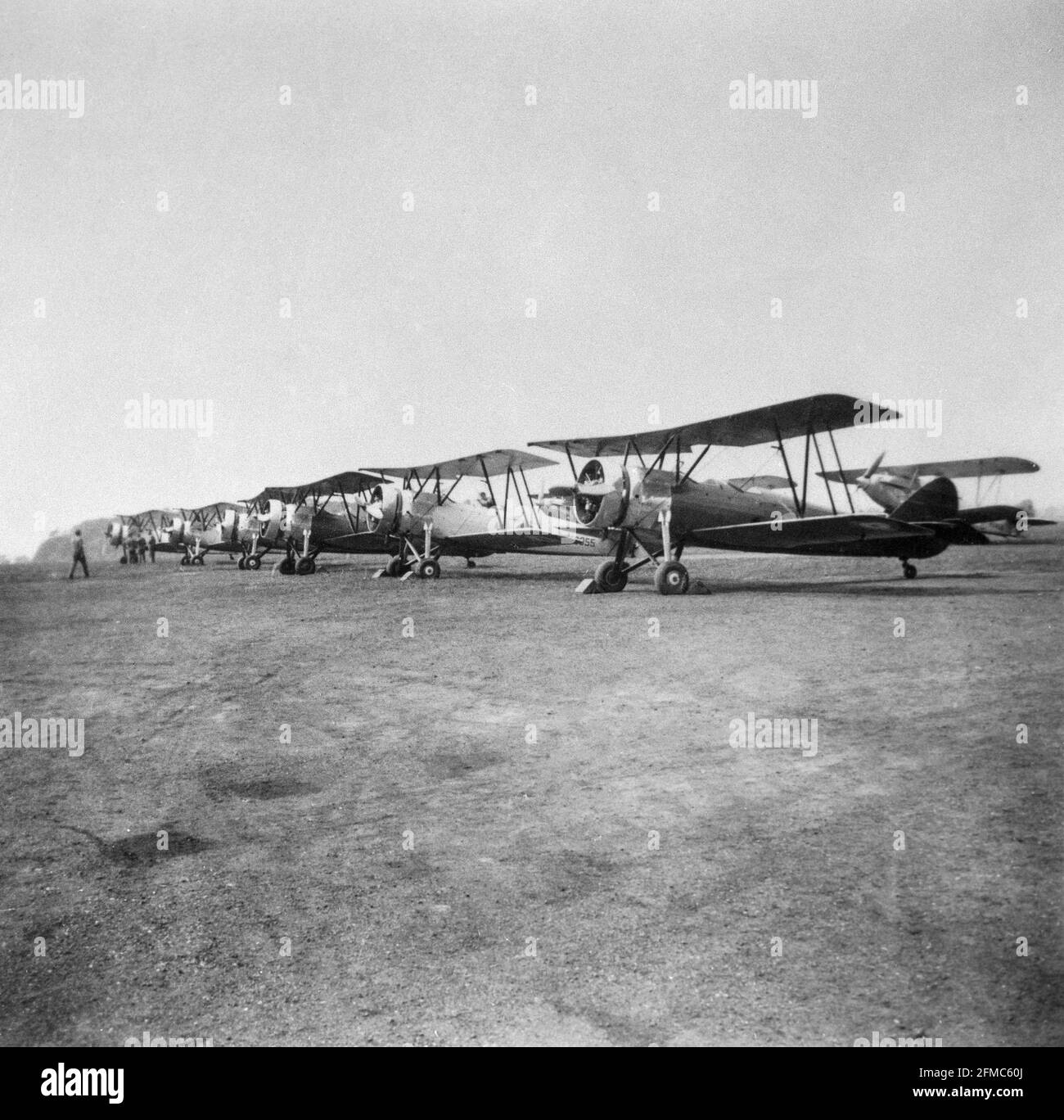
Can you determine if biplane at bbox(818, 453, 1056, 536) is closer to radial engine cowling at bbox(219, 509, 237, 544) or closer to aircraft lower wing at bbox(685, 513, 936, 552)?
aircraft lower wing at bbox(685, 513, 936, 552)

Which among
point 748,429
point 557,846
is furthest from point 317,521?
point 557,846

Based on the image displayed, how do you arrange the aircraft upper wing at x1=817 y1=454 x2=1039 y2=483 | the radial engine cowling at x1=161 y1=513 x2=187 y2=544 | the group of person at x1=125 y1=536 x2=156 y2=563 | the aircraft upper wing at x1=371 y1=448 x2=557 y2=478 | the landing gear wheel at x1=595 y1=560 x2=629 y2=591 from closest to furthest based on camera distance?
the aircraft upper wing at x1=817 y1=454 x2=1039 y2=483 → the landing gear wheel at x1=595 y1=560 x2=629 y2=591 → the aircraft upper wing at x1=371 y1=448 x2=557 y2=478 → the group of person at x1=125 y1=536 x2=156 y2=563 → the radial engine cowling at x1=161 y1=513 x2=187 y2=544

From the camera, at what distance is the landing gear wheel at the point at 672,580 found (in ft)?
35.8

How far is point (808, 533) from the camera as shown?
10898 millimetres

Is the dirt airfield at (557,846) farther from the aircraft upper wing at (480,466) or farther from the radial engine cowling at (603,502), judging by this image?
the aircraft upper wing at (480,466)

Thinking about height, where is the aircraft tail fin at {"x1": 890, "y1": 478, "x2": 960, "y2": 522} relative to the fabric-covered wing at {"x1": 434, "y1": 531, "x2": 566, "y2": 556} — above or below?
above

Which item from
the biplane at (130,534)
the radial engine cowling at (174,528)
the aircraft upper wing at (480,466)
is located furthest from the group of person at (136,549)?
the aircraft upper wing at (480,466)

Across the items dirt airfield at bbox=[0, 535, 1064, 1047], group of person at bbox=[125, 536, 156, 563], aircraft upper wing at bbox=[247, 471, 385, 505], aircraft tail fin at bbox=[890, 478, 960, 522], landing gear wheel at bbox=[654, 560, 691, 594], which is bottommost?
dirt airfield at bbox=[0, 535, 1064, 1047]

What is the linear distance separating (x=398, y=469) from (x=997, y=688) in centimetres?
1582

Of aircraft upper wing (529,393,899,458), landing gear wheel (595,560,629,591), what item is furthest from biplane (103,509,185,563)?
landing gear wheel (595,560,629,591)

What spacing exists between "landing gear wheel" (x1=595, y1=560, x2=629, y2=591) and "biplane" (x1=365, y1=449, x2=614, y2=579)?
152 inches

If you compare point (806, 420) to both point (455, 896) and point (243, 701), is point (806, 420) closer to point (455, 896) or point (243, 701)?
point (243, 701)

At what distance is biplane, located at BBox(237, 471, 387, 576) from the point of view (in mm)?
20031
